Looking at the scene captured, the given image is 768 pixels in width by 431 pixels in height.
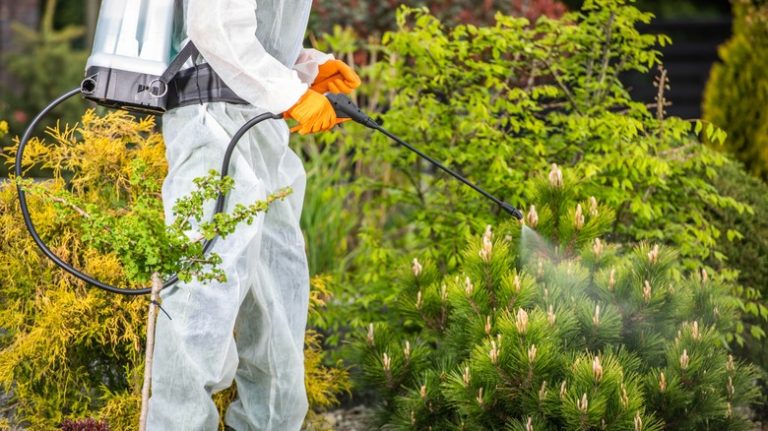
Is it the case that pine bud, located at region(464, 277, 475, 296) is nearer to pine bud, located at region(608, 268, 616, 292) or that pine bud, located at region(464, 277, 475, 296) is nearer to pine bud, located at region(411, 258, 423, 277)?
pine bud, located at region(411, 258, 423, 277)

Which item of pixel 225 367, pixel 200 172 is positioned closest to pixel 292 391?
pixel 225 367

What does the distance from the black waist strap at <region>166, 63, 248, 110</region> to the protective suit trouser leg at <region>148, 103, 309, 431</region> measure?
0.9 inches

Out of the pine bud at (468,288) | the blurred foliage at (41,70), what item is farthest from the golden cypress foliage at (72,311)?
the blurred foliage at (41,70)

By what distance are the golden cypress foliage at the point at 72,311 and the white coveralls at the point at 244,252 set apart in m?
0.32

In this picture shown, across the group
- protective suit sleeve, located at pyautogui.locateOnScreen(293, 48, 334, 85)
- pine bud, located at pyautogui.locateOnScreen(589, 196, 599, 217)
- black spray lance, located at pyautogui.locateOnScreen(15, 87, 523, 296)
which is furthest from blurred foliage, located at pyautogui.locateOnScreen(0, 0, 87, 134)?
pine bud, located at pyautogui.locateOnScreen(589, 196, 599, 217)

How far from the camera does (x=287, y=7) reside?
2744 millimetres

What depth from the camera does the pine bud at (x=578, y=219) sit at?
3118 mm

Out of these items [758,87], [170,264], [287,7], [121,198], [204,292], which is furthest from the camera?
[758,87]

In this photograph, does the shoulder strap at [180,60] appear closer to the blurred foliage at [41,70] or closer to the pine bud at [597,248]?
the pine bud at [597,248]

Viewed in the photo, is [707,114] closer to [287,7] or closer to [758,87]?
[758,87]

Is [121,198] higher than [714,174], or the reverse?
[714,174]

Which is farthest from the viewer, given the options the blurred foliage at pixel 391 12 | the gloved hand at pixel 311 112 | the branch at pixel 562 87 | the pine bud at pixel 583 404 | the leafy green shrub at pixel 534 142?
the blurred foliage at pixel 391 12

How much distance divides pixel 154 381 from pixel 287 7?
1.05 meters

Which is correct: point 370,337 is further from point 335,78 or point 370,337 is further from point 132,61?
point 132,61
